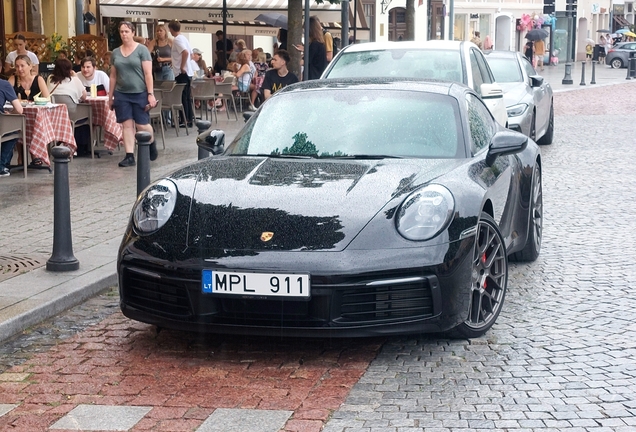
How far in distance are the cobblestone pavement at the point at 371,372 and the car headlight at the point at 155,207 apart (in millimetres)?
648

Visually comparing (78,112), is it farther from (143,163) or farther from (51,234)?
(143,163)

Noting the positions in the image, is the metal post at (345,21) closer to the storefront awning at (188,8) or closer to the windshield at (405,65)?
the storefront awning at (188,8)

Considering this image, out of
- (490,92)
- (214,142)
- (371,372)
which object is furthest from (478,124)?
(490,92)

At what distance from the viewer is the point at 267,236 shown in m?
5.39

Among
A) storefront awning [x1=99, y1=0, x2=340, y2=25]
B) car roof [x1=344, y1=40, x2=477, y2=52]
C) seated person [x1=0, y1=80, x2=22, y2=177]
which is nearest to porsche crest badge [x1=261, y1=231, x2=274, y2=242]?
car roof [x1=344, y1=40, x2=477, y2=52]

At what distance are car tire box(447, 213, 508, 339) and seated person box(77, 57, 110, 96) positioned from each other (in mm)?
10961

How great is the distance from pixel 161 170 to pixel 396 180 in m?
7.73

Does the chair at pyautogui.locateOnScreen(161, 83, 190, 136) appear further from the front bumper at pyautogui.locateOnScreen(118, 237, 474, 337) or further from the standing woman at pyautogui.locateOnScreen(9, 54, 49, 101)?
the front bumper at pyautogui.locateOnScreen(118, 237, 474, 337)

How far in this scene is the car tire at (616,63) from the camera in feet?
204

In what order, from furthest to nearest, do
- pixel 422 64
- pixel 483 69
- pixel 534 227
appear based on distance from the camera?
pixel 483 69 < pixel 422 64 < pixel 534 227

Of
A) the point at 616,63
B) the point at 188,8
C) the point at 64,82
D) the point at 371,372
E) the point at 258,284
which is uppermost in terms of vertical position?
the point at 188,8

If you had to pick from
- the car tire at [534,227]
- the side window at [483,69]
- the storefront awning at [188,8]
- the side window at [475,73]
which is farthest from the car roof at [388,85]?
the storefront awning at [188,8]

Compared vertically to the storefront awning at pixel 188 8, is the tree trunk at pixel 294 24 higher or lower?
lower

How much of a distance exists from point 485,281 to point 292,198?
1229 millimetres
